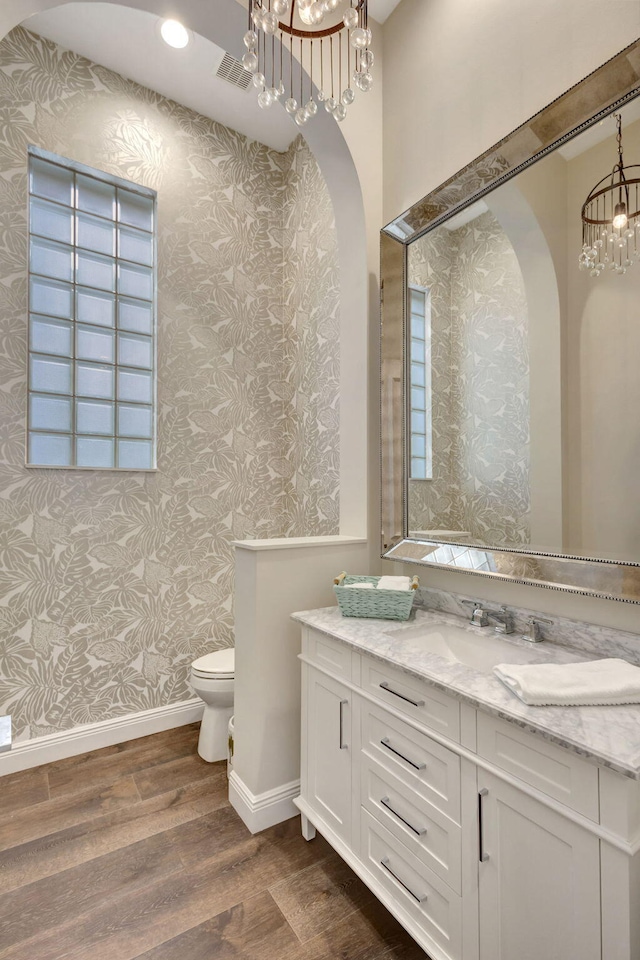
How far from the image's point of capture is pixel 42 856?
68.4 inches

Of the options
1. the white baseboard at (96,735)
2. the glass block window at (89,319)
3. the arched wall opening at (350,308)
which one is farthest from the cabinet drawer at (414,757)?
the glass block window at (89,319)

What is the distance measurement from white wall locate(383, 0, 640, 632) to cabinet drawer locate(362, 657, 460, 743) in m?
0.51

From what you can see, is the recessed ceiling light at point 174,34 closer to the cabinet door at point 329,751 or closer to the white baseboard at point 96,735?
the cabinet door at point 329,751

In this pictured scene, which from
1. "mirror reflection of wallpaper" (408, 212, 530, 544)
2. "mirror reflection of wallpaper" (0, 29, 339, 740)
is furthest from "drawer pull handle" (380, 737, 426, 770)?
"mirror reflection of wallpaper" (0, 29, 339, 740)

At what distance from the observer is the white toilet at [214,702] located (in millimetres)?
2309

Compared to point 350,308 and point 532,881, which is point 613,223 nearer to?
point 350,308

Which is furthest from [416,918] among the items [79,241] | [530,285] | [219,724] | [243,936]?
[79,241]

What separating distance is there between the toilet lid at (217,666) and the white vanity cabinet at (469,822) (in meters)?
0.78

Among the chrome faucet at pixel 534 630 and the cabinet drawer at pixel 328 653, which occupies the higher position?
the chrome faucet at pixel 534 630

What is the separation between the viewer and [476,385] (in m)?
1.71

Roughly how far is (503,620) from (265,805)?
45.9 inches

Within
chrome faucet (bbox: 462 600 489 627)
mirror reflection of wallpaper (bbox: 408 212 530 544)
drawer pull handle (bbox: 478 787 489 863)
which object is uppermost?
mirror reflection of wallpaper (bbox: 408 212 530 544)

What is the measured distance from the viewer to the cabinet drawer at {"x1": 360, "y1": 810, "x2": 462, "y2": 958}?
117 centimetres

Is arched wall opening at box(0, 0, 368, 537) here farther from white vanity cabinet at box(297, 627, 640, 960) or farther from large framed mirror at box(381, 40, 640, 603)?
white vanity cabinet at box(297, 627, 640, 960)
